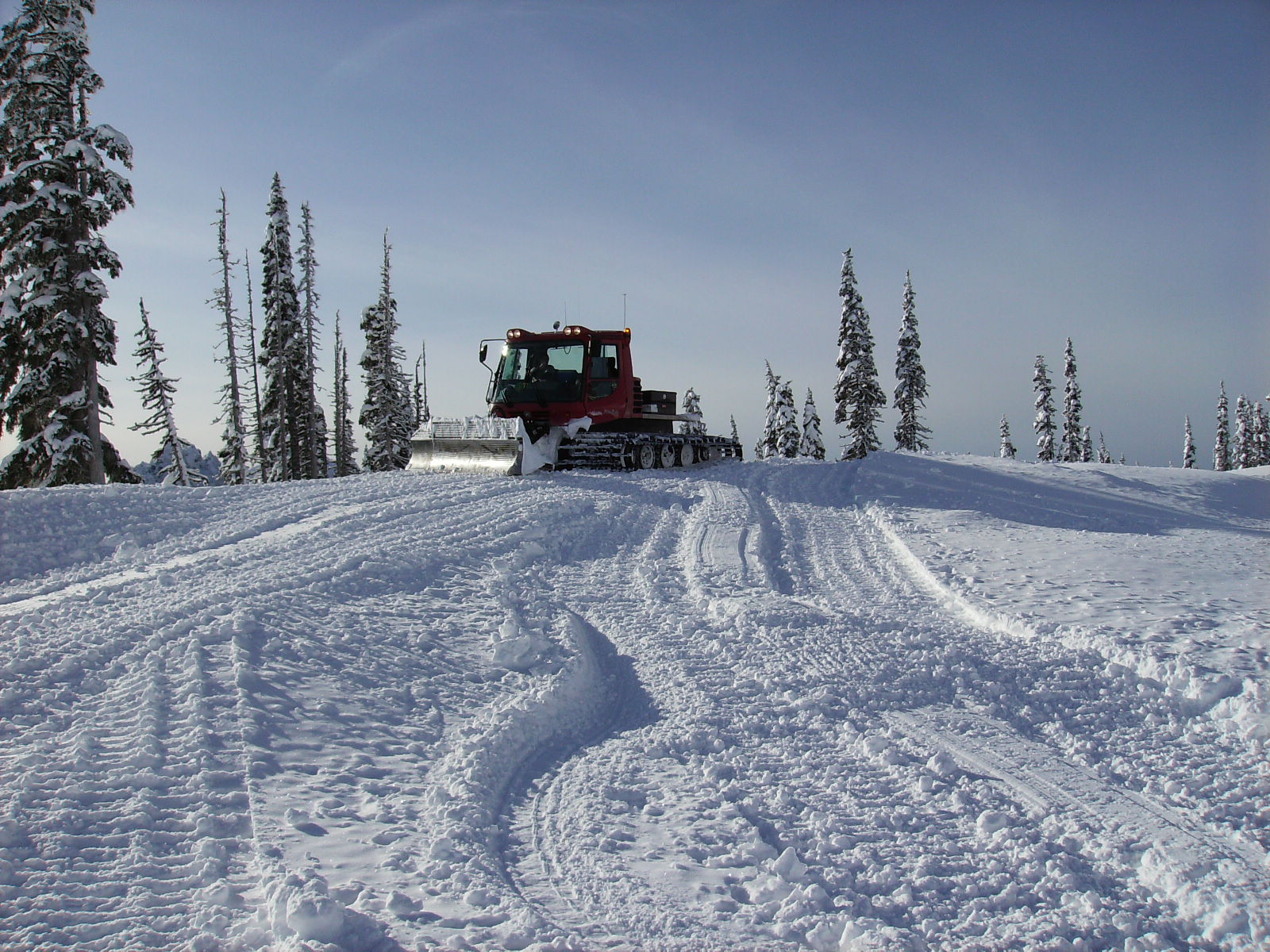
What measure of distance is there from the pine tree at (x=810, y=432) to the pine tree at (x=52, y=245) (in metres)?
32.5

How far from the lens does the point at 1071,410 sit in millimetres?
48469

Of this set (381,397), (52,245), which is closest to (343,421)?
(381,397)

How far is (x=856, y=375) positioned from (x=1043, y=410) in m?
20.1

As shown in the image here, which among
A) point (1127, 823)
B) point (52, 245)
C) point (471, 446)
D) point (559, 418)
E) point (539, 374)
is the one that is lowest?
point (1127, 823)

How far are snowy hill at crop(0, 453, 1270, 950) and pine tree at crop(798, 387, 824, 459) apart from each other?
108ft

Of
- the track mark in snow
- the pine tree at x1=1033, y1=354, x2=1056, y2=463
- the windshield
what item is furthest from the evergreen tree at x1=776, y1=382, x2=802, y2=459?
the track mark in snow

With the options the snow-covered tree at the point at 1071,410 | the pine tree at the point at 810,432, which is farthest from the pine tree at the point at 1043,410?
the pine tree at the point at 810,432

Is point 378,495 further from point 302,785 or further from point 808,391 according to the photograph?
point 808,391

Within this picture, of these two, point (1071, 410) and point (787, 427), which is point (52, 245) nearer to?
point (787, 427)

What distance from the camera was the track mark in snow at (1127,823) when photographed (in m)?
3.00

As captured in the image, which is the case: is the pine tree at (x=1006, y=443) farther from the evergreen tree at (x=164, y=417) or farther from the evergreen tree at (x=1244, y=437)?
the evergreen tree at (x=164, y=417)

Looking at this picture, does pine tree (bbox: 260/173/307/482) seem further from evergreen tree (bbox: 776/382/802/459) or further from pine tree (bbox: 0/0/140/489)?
evergreen tree (bbox: 776/382/802/459)

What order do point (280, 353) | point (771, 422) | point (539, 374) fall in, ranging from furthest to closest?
point (771, 422) → point (280, 353) → point (539, 374)

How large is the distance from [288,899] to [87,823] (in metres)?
1.19
